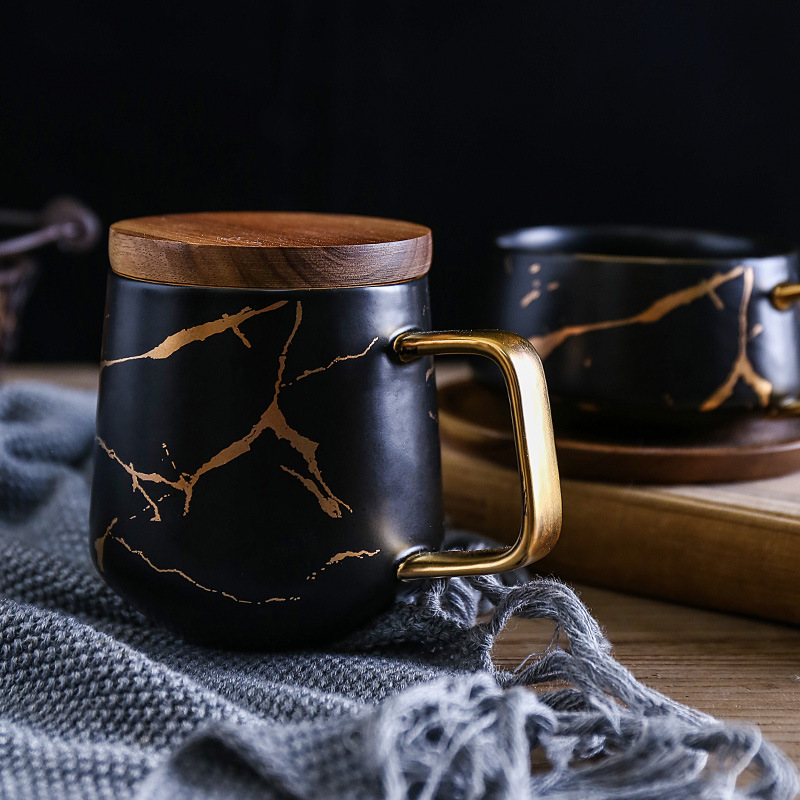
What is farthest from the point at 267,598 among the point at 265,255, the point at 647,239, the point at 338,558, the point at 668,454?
the point at 647,239

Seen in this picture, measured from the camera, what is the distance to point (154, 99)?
0.99 m

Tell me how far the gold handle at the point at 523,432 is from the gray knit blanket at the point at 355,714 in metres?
0.04

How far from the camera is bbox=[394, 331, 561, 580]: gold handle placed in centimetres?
36

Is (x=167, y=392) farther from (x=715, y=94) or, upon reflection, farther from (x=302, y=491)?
(x=715, y=94)

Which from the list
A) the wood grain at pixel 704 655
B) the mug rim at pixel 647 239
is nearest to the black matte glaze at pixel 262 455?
the wood grain at pixel 704 655

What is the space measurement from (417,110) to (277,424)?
721mm

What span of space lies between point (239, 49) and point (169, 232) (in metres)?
0.69

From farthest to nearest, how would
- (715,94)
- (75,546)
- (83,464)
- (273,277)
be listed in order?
(715,94), (83,464), (75,546), (273,277)

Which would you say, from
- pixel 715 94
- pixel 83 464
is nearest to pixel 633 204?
pixel 715 94

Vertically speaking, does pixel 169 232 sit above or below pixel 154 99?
below

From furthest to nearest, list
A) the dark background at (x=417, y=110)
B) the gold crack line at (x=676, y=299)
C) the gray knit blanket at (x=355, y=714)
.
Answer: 1. the dark background at (x=417, y=110)
2. the gold crack line at (x=676, y=299)
3. the gray knit blanket at (x=355, y=714)

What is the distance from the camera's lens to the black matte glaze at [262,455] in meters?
0.36

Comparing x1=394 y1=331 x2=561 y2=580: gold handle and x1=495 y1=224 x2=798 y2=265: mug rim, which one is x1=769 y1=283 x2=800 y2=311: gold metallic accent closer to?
x1=495 y1=224 x2=798 y2=265: mug rim

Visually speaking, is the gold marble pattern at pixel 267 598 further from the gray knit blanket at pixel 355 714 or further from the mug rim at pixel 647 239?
the mug rim at pixel 647 239
